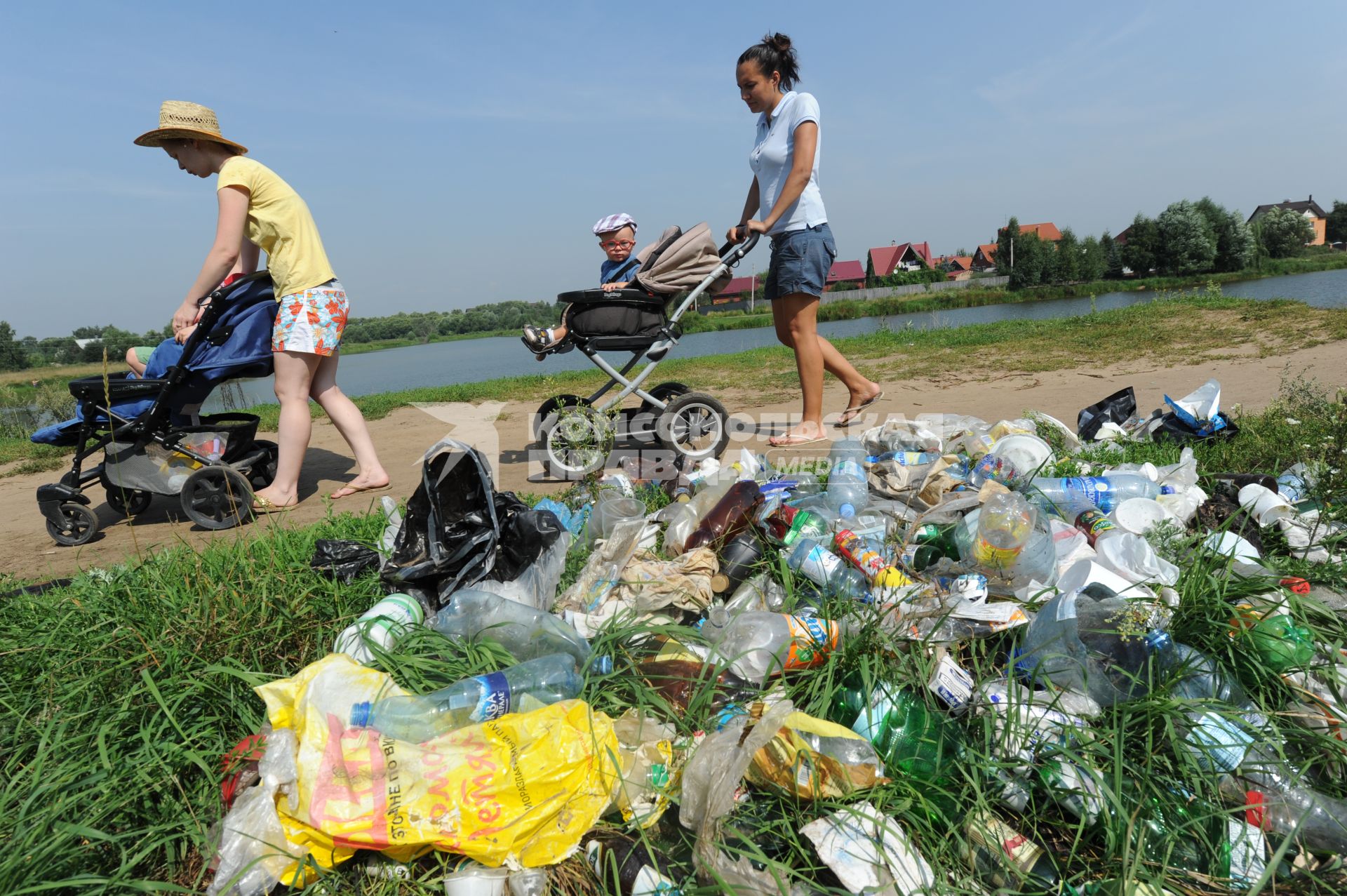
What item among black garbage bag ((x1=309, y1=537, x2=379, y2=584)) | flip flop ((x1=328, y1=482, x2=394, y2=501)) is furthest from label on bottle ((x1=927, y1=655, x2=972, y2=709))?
flip flop ((x1=328, y1=482, x2=394, y2=501))

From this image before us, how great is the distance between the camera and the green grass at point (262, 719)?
136cm

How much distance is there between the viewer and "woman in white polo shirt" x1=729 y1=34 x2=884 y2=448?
4.21m

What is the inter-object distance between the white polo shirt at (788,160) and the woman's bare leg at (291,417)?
2764 mm

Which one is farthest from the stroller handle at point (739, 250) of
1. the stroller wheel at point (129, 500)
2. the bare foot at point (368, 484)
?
the stroller wheel at point (129, 500)

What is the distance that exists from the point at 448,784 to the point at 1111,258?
6481 centimetres

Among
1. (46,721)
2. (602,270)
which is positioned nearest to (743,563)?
(46,721)

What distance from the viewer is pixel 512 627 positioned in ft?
6.53

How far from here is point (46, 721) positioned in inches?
66.1

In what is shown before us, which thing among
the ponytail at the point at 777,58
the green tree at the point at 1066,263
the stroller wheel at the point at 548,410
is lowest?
the stroller wheel at the point at 548,410

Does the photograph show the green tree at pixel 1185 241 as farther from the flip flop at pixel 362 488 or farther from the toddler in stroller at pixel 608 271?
the flip flop at pixel 362 488

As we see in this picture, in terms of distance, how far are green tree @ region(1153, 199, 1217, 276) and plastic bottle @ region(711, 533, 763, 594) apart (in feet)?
175

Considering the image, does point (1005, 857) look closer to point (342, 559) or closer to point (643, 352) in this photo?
point (342, 559)

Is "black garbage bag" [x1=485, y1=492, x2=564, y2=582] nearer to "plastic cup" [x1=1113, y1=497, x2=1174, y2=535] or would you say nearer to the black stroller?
the black stroller

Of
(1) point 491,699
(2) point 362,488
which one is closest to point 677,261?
(2) point 362,488
